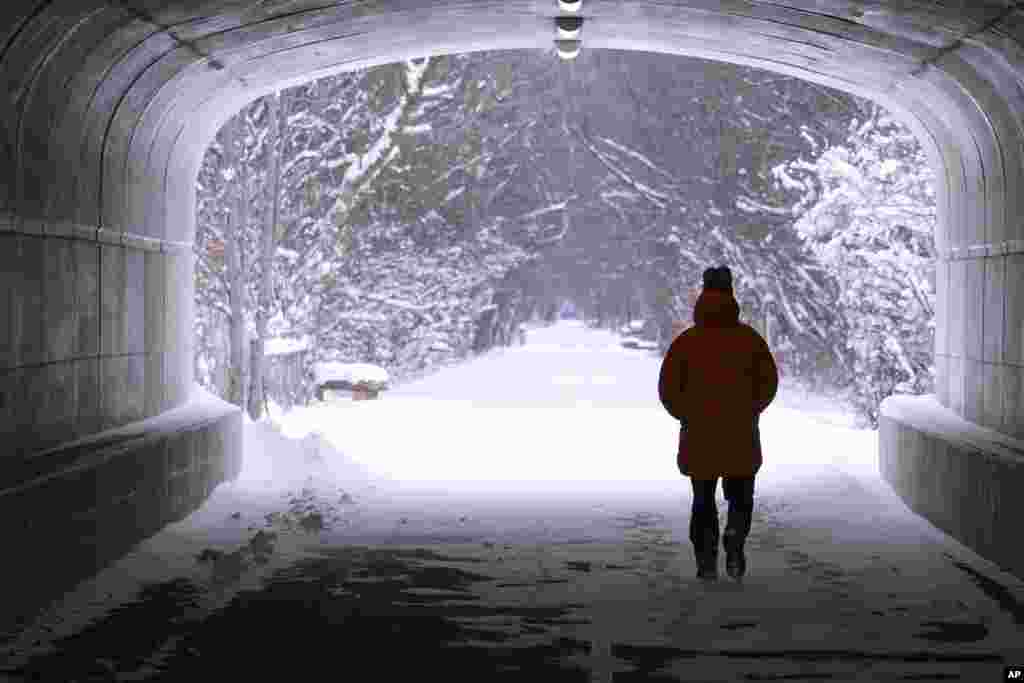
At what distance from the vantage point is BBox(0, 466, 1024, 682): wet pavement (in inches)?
302

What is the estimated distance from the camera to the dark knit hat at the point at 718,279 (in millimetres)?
9953

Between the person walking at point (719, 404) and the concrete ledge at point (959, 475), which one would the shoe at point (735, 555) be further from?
the concrete ledge at point (959, 475)

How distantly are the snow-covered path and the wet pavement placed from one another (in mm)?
24

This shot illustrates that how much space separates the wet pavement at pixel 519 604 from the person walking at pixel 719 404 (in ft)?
1.39

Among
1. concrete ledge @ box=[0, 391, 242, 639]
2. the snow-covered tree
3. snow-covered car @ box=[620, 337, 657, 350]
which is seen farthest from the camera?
snow-covered car @ box=[620, 337, 657, 350]

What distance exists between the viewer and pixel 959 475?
11648 millimetres

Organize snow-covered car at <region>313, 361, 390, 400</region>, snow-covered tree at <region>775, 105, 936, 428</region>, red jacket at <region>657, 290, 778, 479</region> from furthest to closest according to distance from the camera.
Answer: snow-covered car at <region>313, 361, 390, 400</region> → snow-covered tree at <region>775, 105, 936, 428</region> → red jacket at <region>657, 290, 778, 479</region>

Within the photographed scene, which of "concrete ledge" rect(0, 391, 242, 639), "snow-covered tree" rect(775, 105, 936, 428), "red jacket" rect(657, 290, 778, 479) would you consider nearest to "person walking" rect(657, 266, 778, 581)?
"red jacket" rect(657, 290, 778, 479)

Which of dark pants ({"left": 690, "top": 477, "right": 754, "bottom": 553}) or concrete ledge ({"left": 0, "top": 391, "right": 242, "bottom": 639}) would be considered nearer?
concrete ledge ({"left": 0, "top": 391, "right": 242, "bottom": 639})

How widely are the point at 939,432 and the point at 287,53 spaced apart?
5702 millimetres

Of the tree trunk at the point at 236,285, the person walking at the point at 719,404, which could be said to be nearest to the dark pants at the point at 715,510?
the person walking at the point at 719,404

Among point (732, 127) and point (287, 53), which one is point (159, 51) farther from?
point (732, 127)

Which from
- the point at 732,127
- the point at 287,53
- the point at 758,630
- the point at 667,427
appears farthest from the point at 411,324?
the point at 758,630

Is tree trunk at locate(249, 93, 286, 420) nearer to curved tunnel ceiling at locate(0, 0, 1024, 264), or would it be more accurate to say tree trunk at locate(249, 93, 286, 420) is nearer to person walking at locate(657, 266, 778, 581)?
curved tunnel ceiling at locate(0, 0, 1024, 264)
